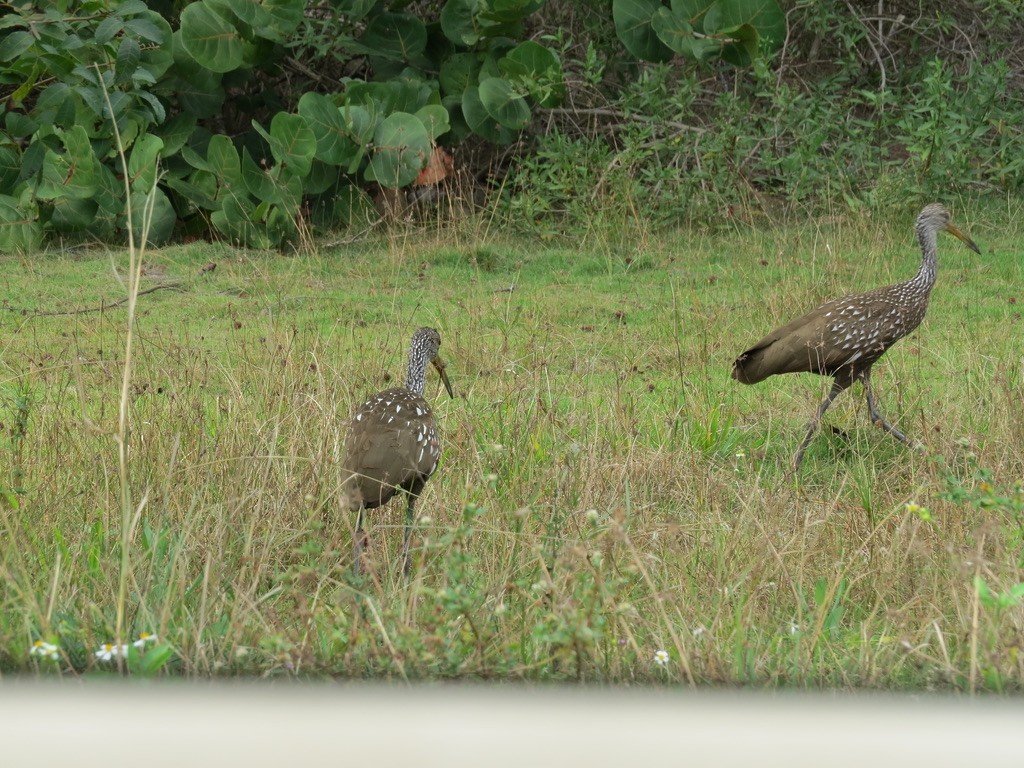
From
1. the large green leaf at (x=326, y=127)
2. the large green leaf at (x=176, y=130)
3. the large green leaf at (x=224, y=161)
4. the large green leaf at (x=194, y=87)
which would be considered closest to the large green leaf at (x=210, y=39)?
the large green leaf at (x=194, y=87)

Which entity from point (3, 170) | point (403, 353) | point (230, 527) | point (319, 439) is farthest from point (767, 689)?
point (3, 170)

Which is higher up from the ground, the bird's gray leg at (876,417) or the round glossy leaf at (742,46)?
the round glossy leaf at (742,46)

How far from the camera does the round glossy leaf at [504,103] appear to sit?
11031 mm

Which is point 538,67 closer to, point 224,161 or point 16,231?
point 224,161

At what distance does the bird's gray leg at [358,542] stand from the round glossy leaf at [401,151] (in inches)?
251

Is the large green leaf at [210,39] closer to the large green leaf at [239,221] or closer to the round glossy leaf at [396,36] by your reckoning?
the round glossy leaf at [396,36]

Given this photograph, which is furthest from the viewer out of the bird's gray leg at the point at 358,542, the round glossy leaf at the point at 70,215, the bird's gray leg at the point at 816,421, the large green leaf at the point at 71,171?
the round glossy leaf at the point at 70,215

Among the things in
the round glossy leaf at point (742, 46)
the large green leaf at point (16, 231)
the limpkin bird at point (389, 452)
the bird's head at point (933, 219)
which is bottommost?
the limpkin bird at point (389, 452)

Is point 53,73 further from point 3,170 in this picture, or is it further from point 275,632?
point 275,632

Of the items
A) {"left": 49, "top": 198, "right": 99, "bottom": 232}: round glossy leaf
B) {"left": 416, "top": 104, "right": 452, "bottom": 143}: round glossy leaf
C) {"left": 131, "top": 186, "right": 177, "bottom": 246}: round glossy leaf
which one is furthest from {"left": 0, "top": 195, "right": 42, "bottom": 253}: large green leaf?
{"left": 416, "top": 104, "right": 452, "bottom": 143}: round glossy leaf

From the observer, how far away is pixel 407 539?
4551mm

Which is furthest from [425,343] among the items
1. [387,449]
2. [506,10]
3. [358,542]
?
[506,10]

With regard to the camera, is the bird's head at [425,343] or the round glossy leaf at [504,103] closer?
the bird's head at [425,343]

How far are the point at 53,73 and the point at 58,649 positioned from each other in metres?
8.29
